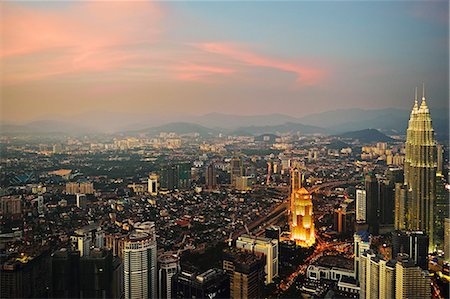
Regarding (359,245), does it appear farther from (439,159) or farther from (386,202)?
(439,159)

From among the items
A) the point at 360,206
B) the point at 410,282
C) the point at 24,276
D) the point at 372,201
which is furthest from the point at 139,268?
the point at 372,201

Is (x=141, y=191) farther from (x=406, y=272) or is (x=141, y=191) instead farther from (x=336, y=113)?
(x=406, y=272)

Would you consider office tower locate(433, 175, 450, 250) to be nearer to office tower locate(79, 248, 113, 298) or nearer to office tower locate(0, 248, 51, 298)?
office tower locate(79, 248, 113, 298)

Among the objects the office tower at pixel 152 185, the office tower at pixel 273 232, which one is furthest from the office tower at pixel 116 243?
the office tower at pixel 273 232

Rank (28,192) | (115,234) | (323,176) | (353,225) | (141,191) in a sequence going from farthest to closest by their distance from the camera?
(323,176) < (141,191) < (353,225) < (28,192) < (115,234)

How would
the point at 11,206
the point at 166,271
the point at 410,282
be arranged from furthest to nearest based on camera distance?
1. the point at 11,206
2. the point at 166,271
3. the point at 410,282

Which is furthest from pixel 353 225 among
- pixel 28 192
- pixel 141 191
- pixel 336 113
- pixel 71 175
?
pixel 28 192

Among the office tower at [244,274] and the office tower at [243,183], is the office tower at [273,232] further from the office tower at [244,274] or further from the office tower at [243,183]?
the office tower at [243,183]
